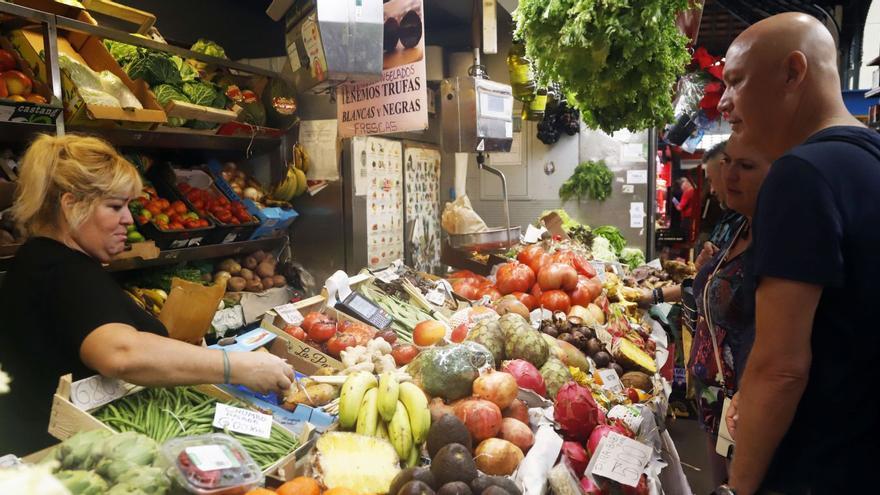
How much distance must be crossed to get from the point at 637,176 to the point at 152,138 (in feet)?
17.5

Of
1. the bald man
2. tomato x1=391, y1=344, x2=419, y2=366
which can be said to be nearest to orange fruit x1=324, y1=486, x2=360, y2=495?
the bald man

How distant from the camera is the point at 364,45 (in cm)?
308

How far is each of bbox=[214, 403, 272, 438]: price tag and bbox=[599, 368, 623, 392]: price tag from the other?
1768mm

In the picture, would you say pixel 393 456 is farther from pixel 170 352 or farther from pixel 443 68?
pixel 443 68

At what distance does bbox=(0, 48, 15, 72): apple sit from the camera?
3369mm

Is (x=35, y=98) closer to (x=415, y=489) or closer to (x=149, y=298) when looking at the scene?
(x=149, y=298)

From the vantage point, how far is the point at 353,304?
3.52m

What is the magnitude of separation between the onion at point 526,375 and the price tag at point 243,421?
1.05m

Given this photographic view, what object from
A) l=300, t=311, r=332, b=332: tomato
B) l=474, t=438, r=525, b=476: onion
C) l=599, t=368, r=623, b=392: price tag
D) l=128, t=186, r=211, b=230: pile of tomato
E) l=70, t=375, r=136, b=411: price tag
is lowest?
l=599, t=368, r=623, b=392: price tag

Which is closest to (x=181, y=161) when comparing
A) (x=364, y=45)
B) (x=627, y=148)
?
(x=364, y=45)

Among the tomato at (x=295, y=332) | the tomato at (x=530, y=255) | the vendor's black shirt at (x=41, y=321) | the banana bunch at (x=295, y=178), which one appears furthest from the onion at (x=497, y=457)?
the banana bunch at (x=295, y=178)

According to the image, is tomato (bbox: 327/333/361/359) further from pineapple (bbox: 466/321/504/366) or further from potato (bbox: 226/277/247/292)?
potato (bbox: 226/277/247/292)

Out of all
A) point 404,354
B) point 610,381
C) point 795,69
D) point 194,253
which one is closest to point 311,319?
point 404,354

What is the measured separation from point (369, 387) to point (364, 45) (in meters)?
1.77
